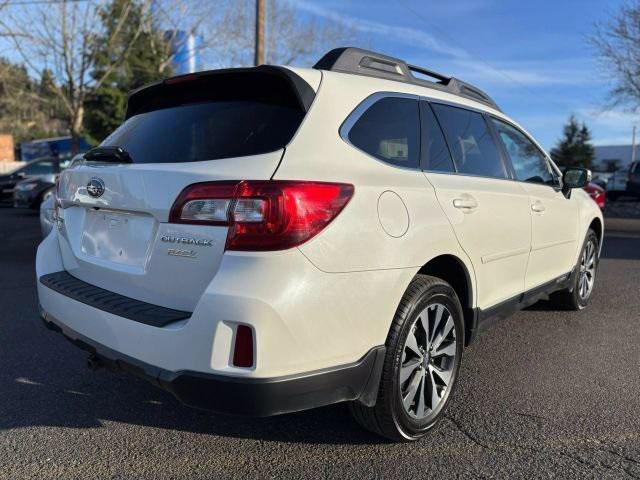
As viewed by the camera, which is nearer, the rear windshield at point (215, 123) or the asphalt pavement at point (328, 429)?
the rear windshield at point (215, 123)

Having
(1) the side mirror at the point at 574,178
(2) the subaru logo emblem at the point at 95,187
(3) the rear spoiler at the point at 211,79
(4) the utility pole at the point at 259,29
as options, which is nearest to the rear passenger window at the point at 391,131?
(3) the rear spoiler at the point at 211,79

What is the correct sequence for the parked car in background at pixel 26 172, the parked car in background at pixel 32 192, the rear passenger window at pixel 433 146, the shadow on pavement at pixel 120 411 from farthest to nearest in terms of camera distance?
the parked car in background at pixel 26 172, the parked car in background at pixel 32 192, the rear passenger window at pixel 433 146, the shadow on pavement at pixel 120 411

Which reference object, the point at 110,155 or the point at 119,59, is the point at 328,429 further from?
the point at 119,59

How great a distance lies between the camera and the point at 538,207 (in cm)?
407

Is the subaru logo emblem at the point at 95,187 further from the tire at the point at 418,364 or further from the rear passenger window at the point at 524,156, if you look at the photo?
the rear passenger window at the point at 524,156

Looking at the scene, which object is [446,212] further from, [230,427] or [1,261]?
[1,261]

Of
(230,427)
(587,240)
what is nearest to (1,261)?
(230,427)

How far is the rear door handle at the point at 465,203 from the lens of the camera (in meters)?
3.01

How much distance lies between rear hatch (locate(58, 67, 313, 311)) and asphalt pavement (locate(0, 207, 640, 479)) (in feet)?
2.66

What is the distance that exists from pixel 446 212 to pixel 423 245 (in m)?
0.33

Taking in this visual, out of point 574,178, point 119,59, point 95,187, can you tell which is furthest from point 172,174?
point 119,59

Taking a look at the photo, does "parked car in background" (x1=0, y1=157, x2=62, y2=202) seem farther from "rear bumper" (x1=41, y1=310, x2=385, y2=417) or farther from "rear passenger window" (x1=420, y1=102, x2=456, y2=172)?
"rear bumper" (x1=41, y1=310, x2=385, y2=417)

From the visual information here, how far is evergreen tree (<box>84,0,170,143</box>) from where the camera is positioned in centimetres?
2336

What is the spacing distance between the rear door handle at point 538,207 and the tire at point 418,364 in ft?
4.42
